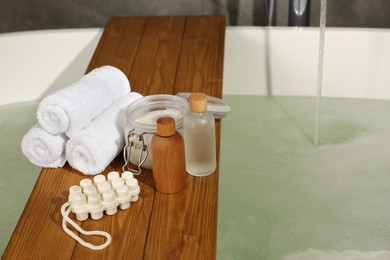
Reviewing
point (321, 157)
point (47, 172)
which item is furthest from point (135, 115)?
point (321, 157)

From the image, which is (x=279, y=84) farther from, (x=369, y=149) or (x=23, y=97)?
(x=23, y=97)

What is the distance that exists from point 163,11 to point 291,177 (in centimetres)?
126

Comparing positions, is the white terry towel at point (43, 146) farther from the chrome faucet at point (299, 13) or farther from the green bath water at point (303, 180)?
the chrome faucet at point (299, 13)

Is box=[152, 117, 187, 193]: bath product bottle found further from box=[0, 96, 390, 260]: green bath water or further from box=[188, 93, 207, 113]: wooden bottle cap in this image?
box=[0, 96, 390, 260]: green bath water

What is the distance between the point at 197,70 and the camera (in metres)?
2.15

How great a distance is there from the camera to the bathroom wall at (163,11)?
9.87 ft

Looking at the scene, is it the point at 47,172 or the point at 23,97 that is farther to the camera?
the point at 23,97

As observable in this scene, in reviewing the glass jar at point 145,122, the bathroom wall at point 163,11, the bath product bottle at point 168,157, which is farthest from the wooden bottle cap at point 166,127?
the bathroom wall at point 163,11

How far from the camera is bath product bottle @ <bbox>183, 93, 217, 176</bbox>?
1.40 metres

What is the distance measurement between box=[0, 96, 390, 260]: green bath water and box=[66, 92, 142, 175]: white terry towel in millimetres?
484

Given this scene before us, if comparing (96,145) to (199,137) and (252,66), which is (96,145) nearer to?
(199,137)

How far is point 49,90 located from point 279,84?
0.95 meters

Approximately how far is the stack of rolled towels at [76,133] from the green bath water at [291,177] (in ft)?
1.61

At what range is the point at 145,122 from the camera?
151 cm
